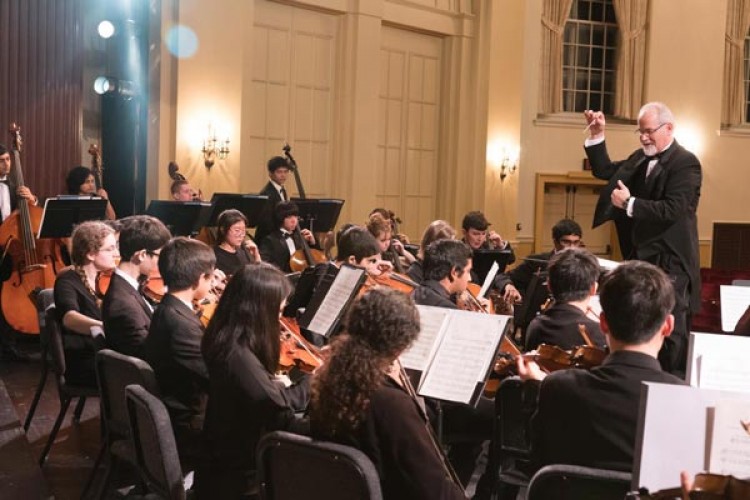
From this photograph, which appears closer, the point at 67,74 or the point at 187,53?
the point at 67,74

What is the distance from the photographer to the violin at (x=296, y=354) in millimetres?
4148

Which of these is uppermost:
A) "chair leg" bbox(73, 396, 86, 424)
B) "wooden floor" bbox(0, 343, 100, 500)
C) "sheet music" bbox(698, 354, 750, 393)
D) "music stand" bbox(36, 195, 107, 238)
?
"music stand" bbox(36, 195, 107, 238)

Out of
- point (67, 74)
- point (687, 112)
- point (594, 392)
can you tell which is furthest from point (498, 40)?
point (594, 392)

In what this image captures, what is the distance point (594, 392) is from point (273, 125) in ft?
30.1

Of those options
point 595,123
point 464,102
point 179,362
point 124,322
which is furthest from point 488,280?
point 464,102

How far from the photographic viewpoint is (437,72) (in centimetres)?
1348

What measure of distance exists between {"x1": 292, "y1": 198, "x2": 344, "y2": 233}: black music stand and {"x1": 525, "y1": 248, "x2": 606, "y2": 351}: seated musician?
4.56m

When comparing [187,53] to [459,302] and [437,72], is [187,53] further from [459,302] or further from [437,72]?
[459,302]

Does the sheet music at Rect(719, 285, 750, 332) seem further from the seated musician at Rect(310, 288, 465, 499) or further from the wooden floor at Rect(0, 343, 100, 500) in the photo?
Result: the wooden floor at Rect(0, 343, 100, 500)

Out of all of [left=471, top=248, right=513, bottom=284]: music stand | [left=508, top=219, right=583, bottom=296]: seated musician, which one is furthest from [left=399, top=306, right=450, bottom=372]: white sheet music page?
[left=471, top=248, right=513, bottom=284]: music stand

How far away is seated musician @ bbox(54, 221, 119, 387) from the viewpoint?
16.4 ft

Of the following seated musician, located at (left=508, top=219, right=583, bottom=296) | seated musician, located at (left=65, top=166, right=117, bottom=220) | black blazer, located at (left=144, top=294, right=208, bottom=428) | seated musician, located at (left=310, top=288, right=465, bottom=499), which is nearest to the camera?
seated musician, located at (left=310, top=288, right=465, bottom=499)

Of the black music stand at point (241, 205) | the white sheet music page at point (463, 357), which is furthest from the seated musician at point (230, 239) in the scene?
the white sheet music page at point (463, 357)

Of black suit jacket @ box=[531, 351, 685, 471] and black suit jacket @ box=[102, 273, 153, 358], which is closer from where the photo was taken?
black suit jacket @ box=[531, 351, 685, 471]
